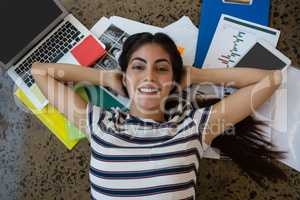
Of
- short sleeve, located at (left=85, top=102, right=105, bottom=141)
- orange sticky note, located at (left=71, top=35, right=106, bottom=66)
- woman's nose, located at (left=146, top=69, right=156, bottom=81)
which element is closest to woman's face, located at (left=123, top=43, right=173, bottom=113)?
woman's nose, located at (left=146, top=69, right=156, bottom=81)

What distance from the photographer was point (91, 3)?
1.24 m

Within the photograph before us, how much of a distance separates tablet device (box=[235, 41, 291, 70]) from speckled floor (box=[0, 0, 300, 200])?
0.15 ft

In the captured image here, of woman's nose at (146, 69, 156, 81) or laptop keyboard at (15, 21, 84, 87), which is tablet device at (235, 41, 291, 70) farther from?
laptop keyboard at (15, 21, 84, 87)

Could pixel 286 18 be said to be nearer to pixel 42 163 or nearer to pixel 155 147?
pixel 155 147

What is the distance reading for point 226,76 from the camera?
104cm

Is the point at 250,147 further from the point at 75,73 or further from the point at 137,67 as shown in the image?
the point at 75,73

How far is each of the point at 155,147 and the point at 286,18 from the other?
601 millimetres

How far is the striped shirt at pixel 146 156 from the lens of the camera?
0.91 metres

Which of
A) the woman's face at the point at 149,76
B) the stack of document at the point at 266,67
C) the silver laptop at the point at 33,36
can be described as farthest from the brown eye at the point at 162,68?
the silver laptop at the point at 33,36

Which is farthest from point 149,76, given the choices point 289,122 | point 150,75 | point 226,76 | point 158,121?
point 289,122

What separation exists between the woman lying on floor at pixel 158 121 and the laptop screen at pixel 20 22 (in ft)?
0.36

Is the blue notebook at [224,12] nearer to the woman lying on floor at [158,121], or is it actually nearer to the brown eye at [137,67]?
the woman lying on floor at [158,121]

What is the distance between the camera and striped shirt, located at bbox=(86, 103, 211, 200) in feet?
2.99

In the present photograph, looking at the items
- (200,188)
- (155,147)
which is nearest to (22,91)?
(155,147)
